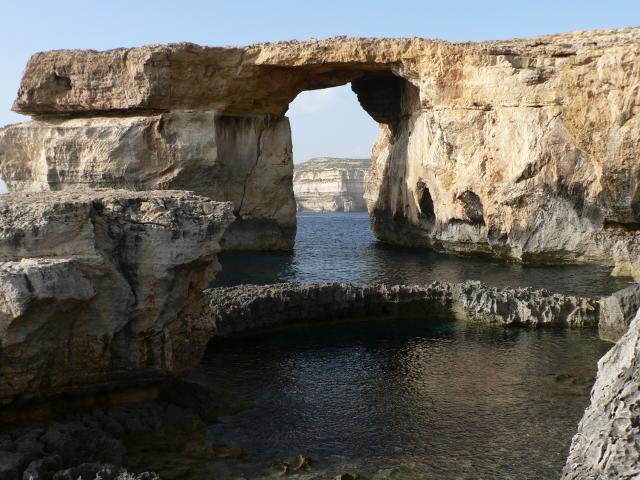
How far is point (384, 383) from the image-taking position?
1387 cm

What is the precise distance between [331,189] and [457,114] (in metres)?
86.5

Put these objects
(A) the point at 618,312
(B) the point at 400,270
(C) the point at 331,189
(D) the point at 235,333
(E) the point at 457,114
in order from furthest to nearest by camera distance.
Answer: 1. (C) the point at 331,189
2. (E) the point at 457,114
3. (B) the point at 400,270
4. (D) the point at 235,333
5. (A) the point at 618,312

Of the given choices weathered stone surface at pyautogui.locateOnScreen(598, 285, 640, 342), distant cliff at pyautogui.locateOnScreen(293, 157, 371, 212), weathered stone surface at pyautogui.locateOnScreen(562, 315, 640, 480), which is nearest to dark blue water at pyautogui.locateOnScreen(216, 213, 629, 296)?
weathered stone surface at pyautogui.locateOnScreen(598, 285, 640, 342)

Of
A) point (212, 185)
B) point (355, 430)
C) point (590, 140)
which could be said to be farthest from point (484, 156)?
point (355, 430)

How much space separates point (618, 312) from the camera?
666 inches

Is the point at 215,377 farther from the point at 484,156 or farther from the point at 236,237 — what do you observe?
the point at 236,237

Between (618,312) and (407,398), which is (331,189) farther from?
(407,398)

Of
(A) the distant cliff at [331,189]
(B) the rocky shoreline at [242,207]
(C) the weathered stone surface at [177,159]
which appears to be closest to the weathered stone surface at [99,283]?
(B) the rocky shoreline at [242,207]

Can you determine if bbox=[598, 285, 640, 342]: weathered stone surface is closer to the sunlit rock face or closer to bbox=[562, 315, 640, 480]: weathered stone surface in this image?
the sunlit rock face

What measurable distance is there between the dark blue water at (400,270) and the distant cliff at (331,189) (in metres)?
77.8

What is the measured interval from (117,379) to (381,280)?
56.3ft

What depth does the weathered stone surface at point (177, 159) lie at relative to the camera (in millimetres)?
36312

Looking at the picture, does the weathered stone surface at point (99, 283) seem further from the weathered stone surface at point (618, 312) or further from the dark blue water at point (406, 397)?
the weathered stone surface at point (618, 312)

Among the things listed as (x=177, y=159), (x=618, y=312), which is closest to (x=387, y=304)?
(x=618, y=312)
